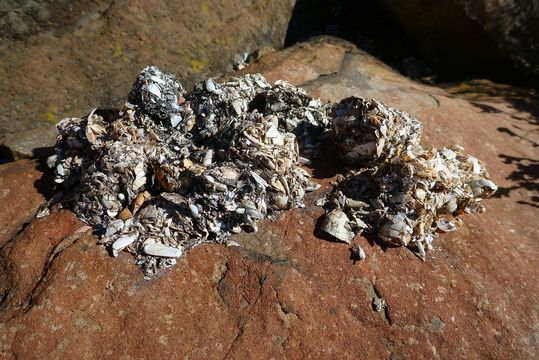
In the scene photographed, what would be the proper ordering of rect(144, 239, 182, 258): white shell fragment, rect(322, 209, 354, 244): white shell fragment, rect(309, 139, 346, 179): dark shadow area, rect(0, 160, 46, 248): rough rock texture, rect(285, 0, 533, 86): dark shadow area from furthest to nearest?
rect(285, 0, 533, 86): dark shadow area < rect(309, 139, 346, 179): dark shadow area < rect(0, 160, 46, 248): rough rock texture < rect(322, 209, 354, 244): white shell fragment < rect(144, 239, 182, 258): white shell fragment

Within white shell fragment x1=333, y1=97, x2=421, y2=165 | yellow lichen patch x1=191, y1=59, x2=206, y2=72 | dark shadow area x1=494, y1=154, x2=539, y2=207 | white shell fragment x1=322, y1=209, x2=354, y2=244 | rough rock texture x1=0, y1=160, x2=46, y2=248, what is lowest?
dark shadow area x1=494, y1=154, x2=539, y2=207

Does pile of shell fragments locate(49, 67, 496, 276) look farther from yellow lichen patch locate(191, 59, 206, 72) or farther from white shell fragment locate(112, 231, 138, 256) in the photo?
yellow lichen patch locate(191, 59, 206, 72)

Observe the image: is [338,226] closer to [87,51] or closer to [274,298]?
[274,298]

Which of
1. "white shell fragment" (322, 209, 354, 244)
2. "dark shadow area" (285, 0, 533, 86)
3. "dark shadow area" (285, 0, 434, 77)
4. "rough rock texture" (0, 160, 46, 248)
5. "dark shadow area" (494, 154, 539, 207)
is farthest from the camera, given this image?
"dark shadow area" (285, 0, 434, 77)

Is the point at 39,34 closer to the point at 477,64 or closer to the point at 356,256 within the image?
the point at 356,256

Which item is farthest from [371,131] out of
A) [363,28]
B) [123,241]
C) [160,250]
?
[363,28]

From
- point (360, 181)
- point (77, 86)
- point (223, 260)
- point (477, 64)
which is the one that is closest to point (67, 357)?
point (223, 260)

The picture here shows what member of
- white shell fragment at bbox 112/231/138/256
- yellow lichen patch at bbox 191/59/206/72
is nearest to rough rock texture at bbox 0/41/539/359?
white shell fragment at bbox 112/231/138/256
